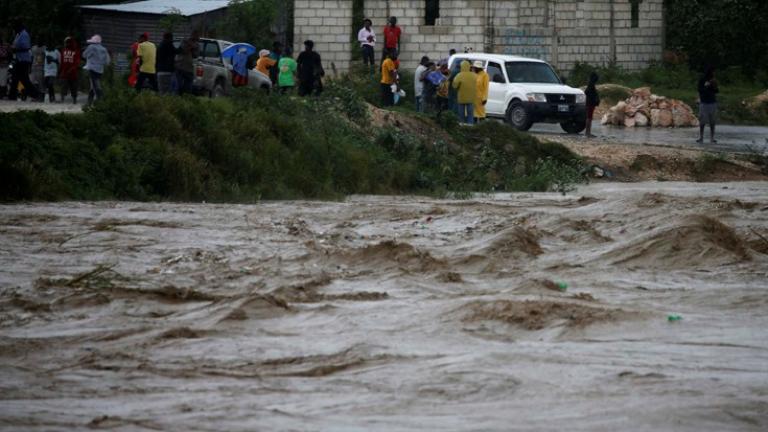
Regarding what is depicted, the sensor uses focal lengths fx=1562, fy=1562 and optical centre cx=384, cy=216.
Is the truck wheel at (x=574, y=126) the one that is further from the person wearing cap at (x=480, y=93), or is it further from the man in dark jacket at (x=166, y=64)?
the man in dark jacket at (x=166, y=64)

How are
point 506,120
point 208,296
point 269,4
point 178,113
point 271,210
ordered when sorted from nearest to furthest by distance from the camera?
point 208,296 → point 271,210 → point 178,113 → point 506,120 → point 269,4

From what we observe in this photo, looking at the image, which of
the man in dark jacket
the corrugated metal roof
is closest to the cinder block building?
the corrugated metal roof

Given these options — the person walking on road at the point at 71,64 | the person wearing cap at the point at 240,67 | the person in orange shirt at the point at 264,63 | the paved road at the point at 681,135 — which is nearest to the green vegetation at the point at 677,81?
the paved road at the point at 681,135

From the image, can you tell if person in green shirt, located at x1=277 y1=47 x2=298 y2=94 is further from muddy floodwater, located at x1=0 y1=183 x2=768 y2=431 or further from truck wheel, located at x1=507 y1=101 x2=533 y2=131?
muddy floodwater, located at x1=0 y1=183 x2=768 y2=431

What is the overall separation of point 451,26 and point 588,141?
15295mm

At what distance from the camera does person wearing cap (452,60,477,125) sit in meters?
28.3

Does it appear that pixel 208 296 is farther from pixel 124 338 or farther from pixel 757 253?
pixel 757 253

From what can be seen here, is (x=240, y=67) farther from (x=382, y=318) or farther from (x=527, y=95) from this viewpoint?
(x=382, y=318)

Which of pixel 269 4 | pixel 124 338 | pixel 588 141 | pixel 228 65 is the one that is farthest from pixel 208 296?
pixel 269 4

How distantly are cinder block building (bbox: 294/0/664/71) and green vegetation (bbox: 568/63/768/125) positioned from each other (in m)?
0.86

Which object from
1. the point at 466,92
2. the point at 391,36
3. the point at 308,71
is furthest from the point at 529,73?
the point at 391,36

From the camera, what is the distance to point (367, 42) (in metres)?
39.0

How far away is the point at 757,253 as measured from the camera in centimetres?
1459

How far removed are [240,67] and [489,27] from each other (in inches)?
525
